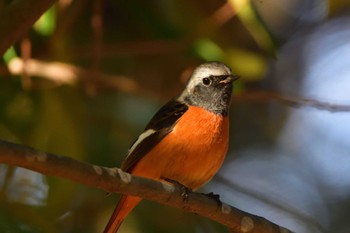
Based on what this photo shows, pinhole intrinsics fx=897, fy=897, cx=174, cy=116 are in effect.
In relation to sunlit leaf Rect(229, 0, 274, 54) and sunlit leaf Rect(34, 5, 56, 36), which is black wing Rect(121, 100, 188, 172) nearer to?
sunlit leaf Rect(229, 0, 274, 54)

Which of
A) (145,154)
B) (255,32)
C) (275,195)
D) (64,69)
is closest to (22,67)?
(64,69)

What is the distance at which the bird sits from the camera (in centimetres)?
363

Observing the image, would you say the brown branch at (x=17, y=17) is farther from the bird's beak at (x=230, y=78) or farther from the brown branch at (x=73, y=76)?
the bird's beak at (x=230, y=78)

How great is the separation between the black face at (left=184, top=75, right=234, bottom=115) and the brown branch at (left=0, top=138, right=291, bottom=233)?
844mm

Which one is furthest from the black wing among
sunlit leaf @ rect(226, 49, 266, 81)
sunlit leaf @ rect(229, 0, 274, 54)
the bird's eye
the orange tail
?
sunlit leaf @ rect(226, 49, 266, 81)

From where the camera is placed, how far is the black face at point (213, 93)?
12.9 ft

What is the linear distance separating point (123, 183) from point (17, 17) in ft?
3.21

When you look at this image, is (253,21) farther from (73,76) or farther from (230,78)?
(73,76)

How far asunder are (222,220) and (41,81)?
1749 millimetres

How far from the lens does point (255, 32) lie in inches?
151

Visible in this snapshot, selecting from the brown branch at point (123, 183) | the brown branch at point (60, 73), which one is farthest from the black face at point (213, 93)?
the brown branch at point (123, 183)

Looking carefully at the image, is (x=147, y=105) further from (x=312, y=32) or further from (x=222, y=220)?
(x=222, y=220)

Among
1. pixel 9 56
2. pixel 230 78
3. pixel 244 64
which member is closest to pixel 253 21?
pixel 230 78

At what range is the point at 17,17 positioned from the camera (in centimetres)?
328
